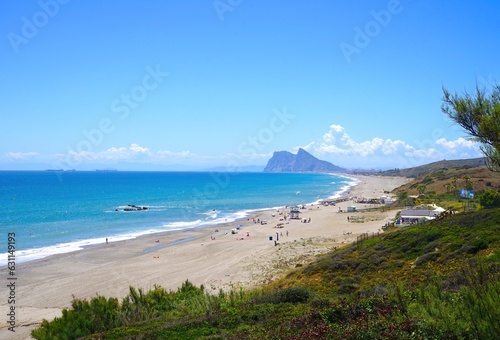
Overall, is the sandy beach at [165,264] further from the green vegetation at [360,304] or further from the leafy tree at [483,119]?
the leafy tree at [483,119]

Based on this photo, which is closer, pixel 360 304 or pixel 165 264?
pixel 360 304

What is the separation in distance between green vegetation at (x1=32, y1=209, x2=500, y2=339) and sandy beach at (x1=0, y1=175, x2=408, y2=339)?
6138 millimetres

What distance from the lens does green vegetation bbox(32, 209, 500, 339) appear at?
5.43 m

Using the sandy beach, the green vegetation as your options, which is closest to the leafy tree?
the green vegetation

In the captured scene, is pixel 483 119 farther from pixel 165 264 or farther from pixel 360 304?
pixel 165 264

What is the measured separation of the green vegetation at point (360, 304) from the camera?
5430 millimetres

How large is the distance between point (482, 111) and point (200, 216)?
52.6 m

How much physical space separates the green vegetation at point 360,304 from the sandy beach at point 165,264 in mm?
6138

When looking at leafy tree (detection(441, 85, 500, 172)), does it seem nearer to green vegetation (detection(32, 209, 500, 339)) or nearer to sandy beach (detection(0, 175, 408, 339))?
green vegetation (detection(32, 209, 500, 339))

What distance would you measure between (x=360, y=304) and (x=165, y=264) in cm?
2330

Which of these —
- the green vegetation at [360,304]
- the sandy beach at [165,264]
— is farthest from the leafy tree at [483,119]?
the sandy beach at [165,264]

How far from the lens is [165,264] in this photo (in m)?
29.4

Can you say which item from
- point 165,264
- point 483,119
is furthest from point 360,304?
point 165,264

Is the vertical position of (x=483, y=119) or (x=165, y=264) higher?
(x=483, y=119)
